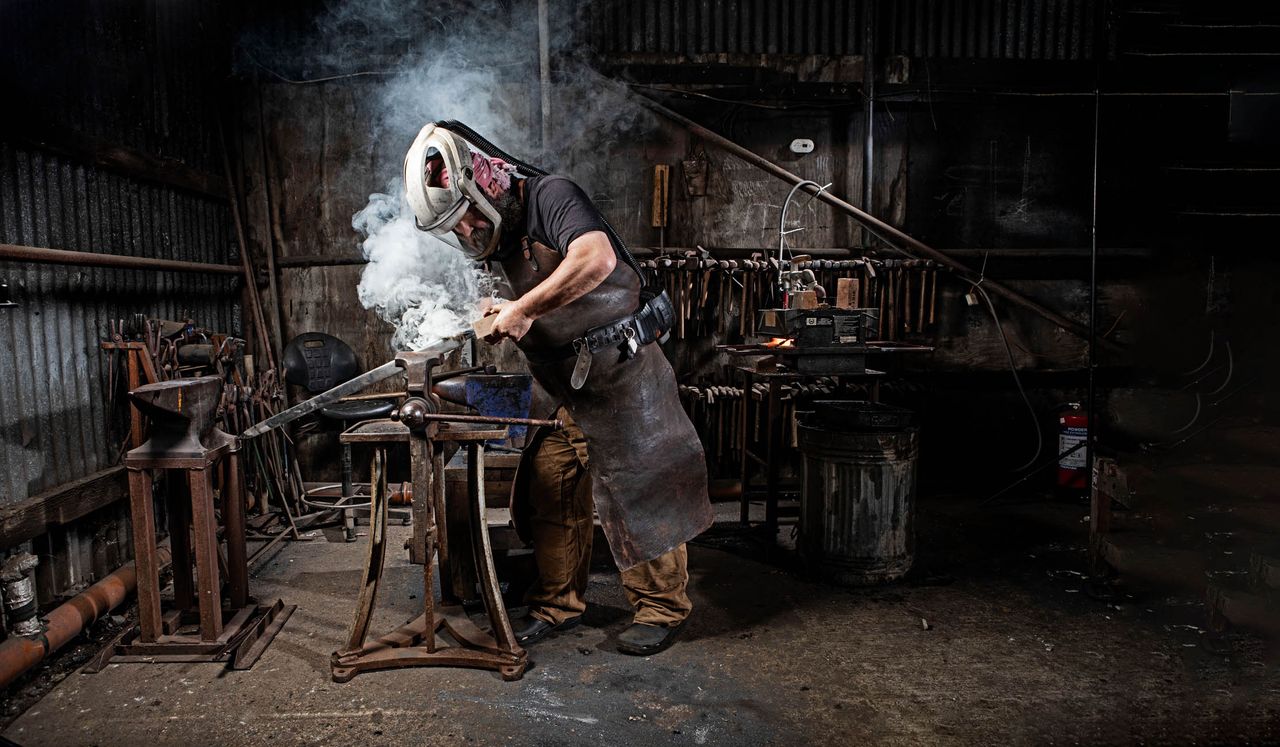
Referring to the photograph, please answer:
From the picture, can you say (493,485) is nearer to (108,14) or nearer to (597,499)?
(597,499)

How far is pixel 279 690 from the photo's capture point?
3.23m

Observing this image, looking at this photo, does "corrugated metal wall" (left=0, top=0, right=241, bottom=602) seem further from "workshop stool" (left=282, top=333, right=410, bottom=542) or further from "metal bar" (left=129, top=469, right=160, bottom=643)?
"metal bar" (left=129, top=469, right=160, bottom=643)

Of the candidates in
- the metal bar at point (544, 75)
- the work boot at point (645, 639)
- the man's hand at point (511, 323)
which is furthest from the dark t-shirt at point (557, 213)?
the metal bar at point (544, 75)

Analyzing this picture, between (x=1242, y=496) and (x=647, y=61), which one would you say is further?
(x=647, y=61)

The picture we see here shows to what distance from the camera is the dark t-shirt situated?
3176 millimetres

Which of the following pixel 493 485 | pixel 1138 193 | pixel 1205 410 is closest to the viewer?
pixel 493 485

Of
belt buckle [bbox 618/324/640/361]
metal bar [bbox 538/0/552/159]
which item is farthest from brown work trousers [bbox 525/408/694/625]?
metal bar [bbox 538/0/552/159]

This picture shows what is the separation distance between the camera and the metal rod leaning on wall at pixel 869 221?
248 inches

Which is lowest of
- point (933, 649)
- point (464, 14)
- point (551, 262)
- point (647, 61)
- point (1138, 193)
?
point (933, 649)

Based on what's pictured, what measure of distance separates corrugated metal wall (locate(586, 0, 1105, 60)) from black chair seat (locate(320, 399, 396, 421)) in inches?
138

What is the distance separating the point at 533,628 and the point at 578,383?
1285 mm

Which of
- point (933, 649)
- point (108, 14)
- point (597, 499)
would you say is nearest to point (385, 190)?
point (108, 14)

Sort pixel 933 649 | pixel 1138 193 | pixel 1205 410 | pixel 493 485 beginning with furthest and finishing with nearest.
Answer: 1. pixel 1138 193
2. pixel 1205 410
3. pixel 493 485
4. pixel 933 649

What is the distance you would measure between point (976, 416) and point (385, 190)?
5.60 m
